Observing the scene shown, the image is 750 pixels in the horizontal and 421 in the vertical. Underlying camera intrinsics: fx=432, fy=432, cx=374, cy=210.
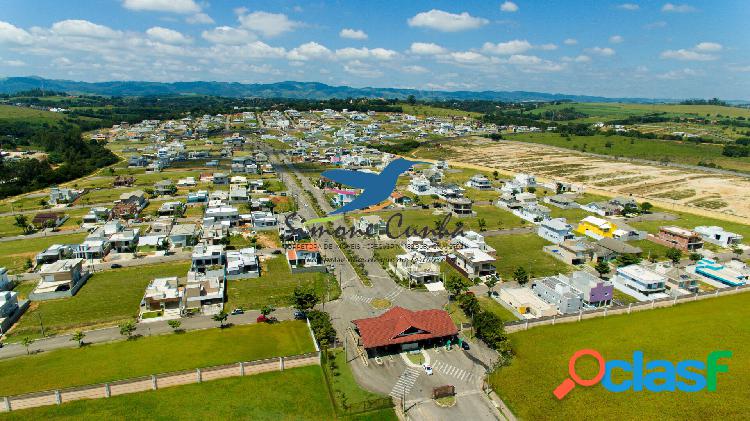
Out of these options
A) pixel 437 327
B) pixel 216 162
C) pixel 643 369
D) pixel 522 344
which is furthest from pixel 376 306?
pixel 216 162

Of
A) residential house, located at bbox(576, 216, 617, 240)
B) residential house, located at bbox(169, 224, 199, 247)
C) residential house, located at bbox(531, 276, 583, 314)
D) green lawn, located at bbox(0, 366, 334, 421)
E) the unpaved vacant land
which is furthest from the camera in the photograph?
the unpaved vacant land

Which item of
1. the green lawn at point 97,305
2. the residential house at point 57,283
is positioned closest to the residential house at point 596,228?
the green lawn at point 97,305

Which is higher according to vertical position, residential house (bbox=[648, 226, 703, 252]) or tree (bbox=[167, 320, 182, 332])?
residential house (bbox=[648, 226, 703, 252])

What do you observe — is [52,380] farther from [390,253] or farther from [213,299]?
[390,253]

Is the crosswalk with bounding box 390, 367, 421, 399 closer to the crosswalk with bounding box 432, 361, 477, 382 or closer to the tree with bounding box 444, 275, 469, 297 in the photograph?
the crosswalk with bounding box 432, 361, 477, 382

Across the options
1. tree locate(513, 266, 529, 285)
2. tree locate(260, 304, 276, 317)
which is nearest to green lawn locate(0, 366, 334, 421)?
tree locate(260, 304, 276, 317)

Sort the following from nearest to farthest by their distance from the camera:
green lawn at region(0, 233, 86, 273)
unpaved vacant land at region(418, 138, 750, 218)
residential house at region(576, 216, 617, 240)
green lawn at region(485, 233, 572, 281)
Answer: green lawn at region(485, 233, 572, 281) < green lawn at region(0, 233, 86, 273) < residential house at region(576, 216, 617, 240) < unpaved vacant land at region(418, 138, 750, 218)

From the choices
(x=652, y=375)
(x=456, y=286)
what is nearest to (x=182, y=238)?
(x=456, y=286)

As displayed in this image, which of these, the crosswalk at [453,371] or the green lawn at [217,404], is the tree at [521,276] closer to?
the crosswalk at [453,371]
